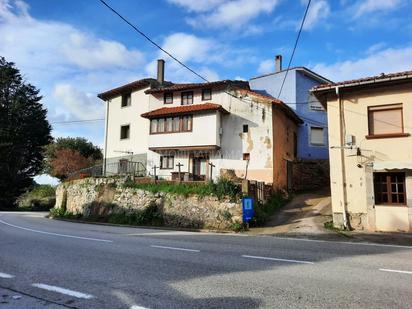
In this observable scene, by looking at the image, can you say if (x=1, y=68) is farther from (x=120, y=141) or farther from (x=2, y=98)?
(x=120, y=141)

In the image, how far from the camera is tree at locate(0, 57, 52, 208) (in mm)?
50062

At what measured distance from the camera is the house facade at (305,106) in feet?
102

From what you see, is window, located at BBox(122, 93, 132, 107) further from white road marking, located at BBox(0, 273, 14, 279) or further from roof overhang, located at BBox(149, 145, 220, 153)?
white road marking, located at BBox(0, 273, 14, 279)

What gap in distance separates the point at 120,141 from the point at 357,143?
22.6 m

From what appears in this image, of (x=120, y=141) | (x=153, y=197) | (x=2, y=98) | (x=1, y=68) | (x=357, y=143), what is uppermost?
(x=1, y=68)

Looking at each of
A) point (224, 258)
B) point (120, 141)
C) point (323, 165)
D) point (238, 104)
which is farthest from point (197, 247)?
point (120, 141)

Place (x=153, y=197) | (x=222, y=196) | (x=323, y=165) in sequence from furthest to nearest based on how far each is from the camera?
(x=323, y=165)
(x=153, y=197)
(x=222, y=196)

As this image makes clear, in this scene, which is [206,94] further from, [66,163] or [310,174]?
[66,163]

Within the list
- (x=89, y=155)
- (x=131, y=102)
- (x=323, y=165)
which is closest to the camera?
(x=323, y=165)

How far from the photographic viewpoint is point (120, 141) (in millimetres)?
33688

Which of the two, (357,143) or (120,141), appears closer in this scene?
(357,143)

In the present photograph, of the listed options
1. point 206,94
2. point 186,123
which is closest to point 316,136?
point 206,94

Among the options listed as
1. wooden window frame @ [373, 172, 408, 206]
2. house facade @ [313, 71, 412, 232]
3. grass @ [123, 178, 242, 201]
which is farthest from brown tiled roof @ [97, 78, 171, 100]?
wooden window frame @ [373, 172, 408, 206]

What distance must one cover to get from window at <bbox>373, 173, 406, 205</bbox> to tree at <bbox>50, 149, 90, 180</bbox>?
110ft
